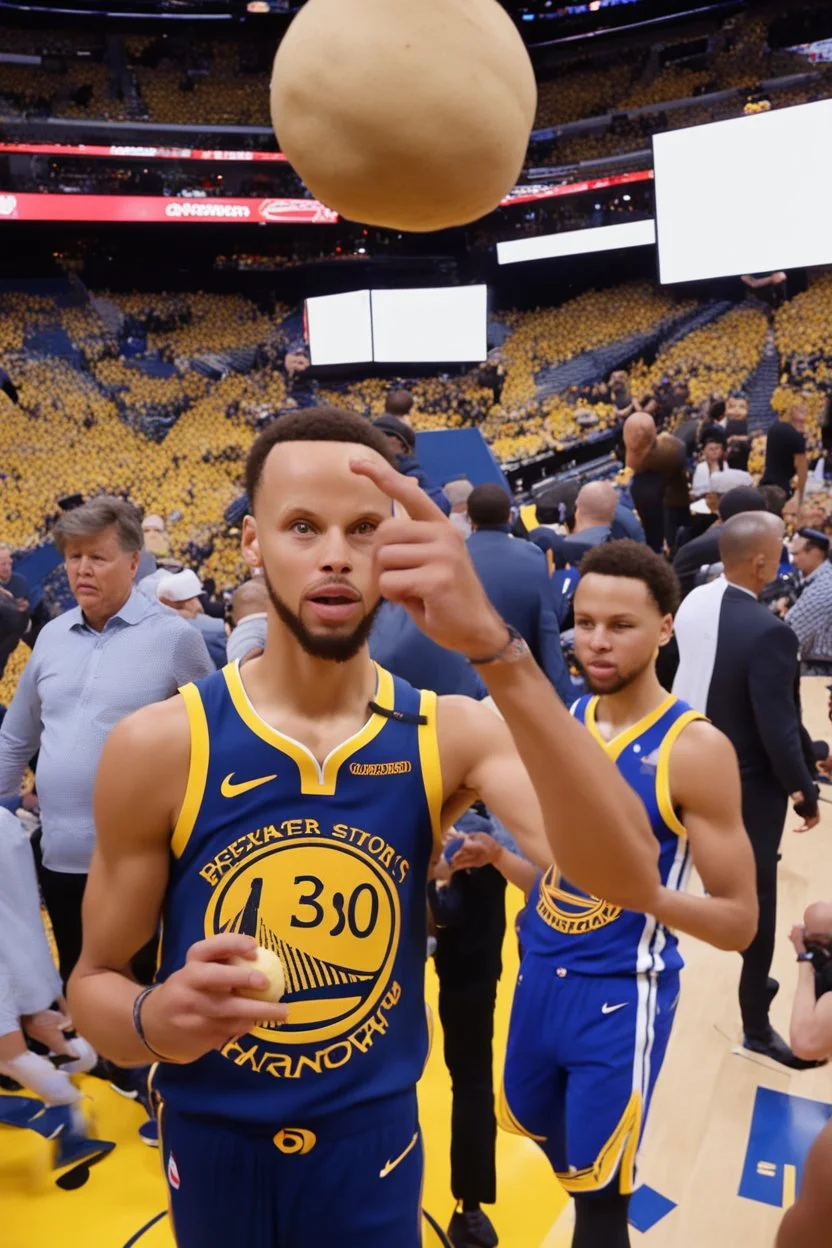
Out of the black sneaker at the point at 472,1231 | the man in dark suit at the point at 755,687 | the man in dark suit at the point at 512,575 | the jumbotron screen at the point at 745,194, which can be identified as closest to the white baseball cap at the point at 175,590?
the man in dark suit at the point at 512,575

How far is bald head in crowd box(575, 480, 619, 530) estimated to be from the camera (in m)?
5.38

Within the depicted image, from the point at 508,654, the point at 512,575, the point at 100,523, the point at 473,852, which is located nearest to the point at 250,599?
the point at 100,523

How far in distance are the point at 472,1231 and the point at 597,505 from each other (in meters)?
3.57

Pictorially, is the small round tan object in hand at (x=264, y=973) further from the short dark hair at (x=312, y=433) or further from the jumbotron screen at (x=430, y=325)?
the jumbotron screen at (x=430, y=325)

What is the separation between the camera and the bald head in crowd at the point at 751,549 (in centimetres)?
346

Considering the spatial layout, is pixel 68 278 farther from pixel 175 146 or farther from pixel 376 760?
pixel 376 760

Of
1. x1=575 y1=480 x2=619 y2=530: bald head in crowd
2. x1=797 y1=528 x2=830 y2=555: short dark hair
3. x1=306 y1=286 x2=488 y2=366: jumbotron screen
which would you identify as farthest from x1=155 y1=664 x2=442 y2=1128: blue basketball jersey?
x1=306 y1=286 x2=488 y2=366: jumbotron screen

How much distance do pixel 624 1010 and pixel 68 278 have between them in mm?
19337

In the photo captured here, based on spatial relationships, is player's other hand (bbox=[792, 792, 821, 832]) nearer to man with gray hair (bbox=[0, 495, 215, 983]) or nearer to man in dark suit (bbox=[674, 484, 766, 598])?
man in dark suit (bbox=[674, 484, 766, 598])

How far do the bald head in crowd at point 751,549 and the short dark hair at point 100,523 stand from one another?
6.42 feet

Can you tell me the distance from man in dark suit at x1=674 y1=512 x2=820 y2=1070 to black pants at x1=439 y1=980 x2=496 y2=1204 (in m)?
1.29

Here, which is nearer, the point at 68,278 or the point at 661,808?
the point at 661,808

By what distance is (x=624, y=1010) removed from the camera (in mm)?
2213

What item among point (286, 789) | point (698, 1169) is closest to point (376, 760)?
point (286, 789)
